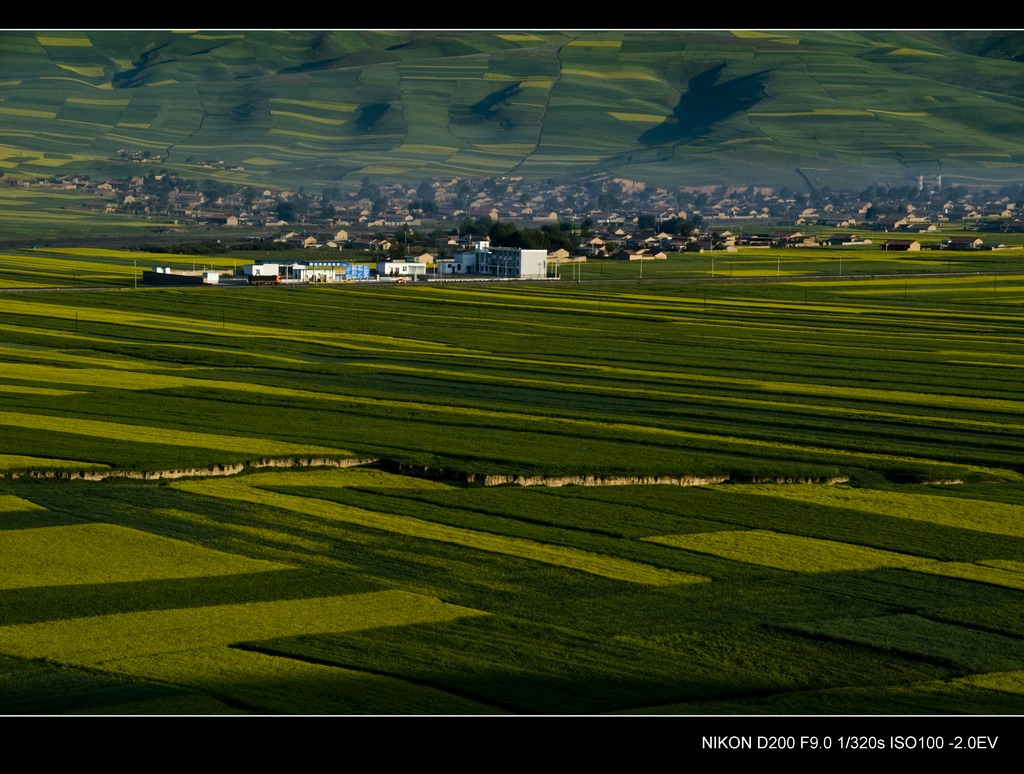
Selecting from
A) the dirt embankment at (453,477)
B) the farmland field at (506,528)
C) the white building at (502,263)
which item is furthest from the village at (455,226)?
the dirt embankment at (453,477)

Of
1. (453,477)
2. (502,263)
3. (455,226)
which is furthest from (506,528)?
(455,226)

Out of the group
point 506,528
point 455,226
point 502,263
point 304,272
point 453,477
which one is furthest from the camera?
point 455,226

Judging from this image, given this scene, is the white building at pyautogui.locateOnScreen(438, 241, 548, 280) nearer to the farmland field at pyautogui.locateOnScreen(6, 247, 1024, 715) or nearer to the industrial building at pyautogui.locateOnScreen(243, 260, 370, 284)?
the industrial building at pyautogui.locateOnScreen(243, 260, 370, 284)

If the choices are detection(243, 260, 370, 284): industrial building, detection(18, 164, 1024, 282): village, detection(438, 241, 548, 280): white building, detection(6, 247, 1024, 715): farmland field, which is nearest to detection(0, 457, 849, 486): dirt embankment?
detection(6, 247, 1024, 715): farmland field

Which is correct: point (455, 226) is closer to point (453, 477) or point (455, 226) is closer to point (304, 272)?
point (304, 272)

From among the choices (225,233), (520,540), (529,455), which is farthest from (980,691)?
(225,233)

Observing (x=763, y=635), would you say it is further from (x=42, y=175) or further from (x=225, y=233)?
(x=42, y=175)
